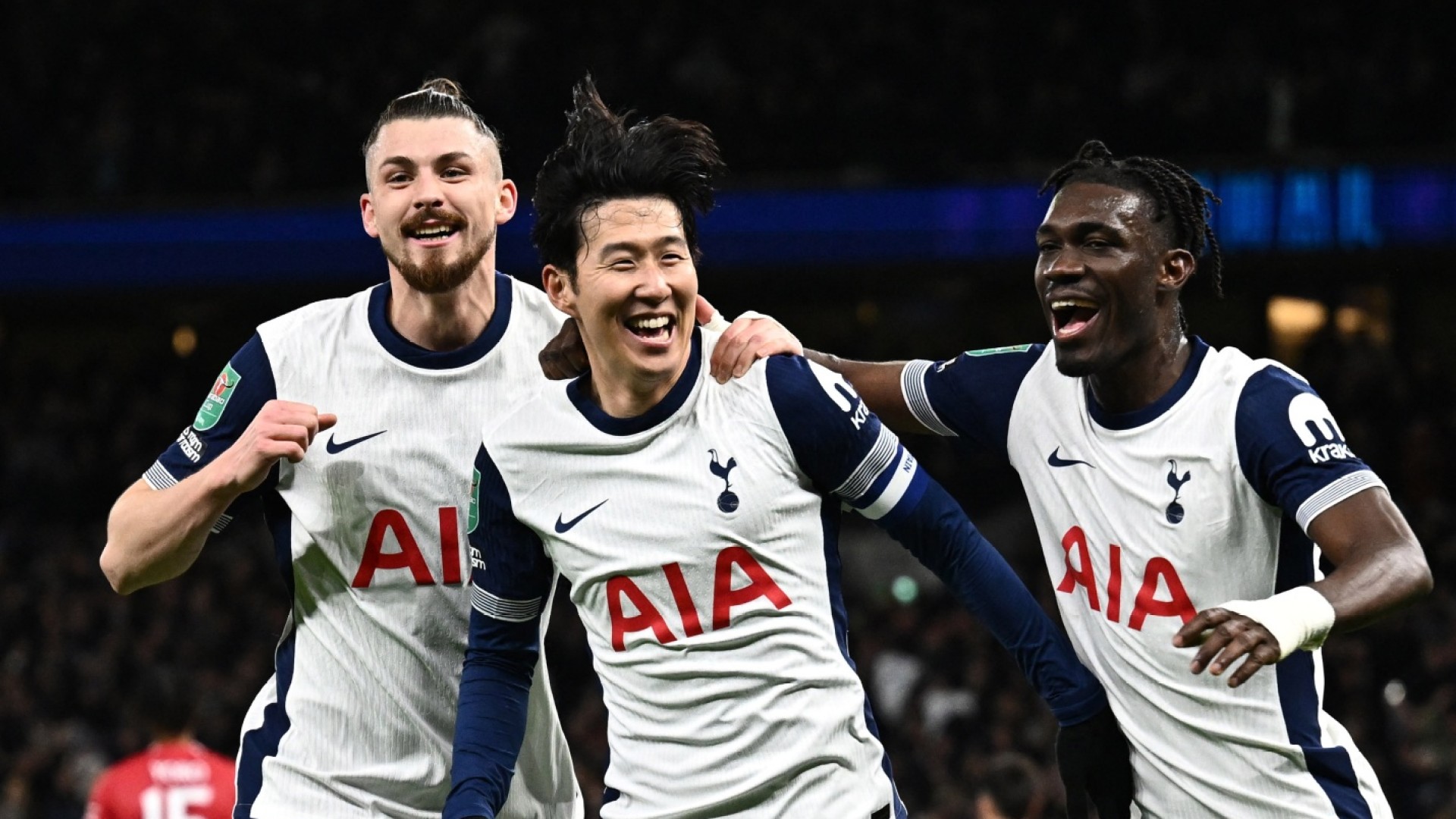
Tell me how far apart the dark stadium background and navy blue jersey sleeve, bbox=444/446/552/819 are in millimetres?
7866

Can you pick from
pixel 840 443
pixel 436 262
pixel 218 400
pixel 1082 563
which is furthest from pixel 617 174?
pixel 1082 563

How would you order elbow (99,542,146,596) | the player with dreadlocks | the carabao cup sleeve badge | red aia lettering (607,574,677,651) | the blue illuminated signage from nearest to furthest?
red aia lettering (607,574,677,651)
the player with dreadlocks
the carabao cup sleeve badge
elbow (99,542,146,596)
the blue illuminated signage

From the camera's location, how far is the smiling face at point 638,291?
11.9 feet

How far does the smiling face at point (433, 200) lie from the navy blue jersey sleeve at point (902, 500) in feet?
2.89

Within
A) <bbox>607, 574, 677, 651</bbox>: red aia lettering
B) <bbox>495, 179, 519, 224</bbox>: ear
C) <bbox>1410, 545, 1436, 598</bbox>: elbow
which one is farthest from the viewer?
<bbox>495, 179, 519, 224</bbox>: ear

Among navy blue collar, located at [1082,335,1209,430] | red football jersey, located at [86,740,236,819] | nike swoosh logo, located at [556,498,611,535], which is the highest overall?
navy blue collar, located at [1082,335,1209,430]

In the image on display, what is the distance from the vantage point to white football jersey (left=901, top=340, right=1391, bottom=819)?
368cm

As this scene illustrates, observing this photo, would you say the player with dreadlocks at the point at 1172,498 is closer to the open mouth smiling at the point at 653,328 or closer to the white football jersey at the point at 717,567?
the open mouth smiling at the point at 653,328

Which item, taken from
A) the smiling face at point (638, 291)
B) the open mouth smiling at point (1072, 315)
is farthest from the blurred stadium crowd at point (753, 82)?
the smiling face at point (638, 291)

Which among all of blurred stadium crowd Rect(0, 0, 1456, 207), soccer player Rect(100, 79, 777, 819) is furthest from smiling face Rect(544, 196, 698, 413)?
blurred stadium crowd Rect(0, 0, 1456, 207)

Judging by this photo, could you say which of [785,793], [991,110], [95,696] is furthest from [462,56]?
[785,793]

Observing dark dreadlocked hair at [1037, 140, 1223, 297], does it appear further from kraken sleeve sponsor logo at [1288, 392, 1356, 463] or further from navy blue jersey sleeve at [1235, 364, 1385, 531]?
kraken sleeve sponsor logo at [1288, 392, 1356, 463]

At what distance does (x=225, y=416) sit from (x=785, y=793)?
62.6 inches

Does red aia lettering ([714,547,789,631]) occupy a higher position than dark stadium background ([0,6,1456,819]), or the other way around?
dark stadium background ([0,6,1456,819])
